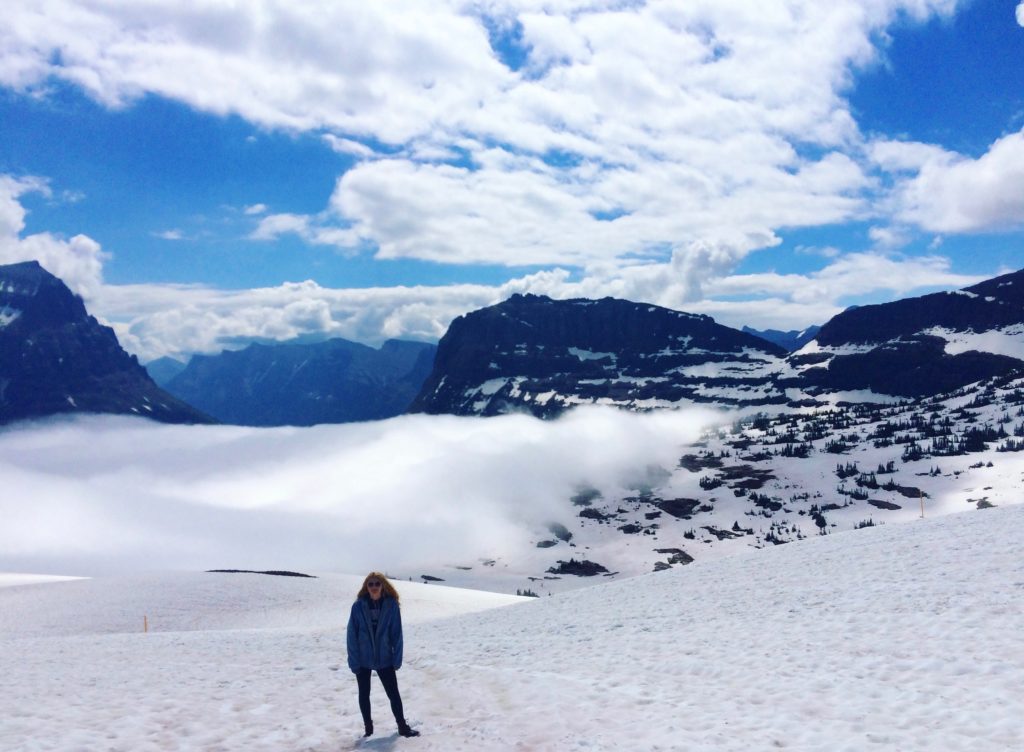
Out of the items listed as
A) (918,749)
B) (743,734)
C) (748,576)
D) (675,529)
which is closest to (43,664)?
(743,734)

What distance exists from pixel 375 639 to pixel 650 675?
315 inches

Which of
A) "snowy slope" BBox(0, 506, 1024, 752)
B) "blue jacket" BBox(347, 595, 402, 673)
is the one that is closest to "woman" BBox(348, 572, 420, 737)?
"blue jacket" BBox(347, 595, 402, 673)

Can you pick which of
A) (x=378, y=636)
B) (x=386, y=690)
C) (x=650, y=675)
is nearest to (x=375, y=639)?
(x=378, y=636)

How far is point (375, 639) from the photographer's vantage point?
13141mm

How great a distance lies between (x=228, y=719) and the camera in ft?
49.0

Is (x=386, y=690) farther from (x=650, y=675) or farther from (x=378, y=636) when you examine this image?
(x=650, y=675)

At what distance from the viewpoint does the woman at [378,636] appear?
13125mm

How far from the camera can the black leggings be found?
13.2m

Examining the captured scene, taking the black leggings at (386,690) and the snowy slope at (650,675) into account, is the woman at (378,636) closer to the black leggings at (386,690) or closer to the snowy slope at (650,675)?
the black leggings at (386,690)

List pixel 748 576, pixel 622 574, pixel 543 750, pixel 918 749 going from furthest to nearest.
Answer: pixel 622 574, pixel 748 576, pixel 543 750, pixel 918 749

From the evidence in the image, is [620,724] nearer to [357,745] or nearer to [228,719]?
[357,745]

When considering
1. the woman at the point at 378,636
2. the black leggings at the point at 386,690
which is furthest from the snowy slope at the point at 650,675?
the woman at the point at 378,636

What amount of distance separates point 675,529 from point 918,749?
179405 mm

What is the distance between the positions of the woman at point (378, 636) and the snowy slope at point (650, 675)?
110 centimetres
